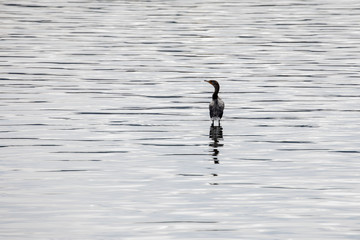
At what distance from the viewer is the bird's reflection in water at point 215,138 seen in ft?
64.4

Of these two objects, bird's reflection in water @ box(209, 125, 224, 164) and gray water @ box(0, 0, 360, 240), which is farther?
bird's reflection in water @ box(209, 125, 224, 164)

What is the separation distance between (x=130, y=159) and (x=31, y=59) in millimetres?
20222

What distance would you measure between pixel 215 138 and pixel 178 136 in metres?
0.83

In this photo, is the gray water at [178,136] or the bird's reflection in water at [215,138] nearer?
the gray water at [178,136]

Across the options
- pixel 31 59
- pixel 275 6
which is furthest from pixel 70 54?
pixel 275 6

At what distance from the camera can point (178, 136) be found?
22031 millimetres

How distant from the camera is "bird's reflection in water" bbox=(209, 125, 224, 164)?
19622 mm

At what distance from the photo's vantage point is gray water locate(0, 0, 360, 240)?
14500 mm

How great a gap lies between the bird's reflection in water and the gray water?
0.02m

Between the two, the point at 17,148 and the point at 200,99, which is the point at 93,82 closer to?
the point at 200,99

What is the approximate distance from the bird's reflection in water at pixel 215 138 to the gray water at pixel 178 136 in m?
0.02

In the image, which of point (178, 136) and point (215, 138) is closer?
point (215, 138)

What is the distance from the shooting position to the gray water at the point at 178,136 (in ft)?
47.6

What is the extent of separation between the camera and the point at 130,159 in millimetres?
19062
